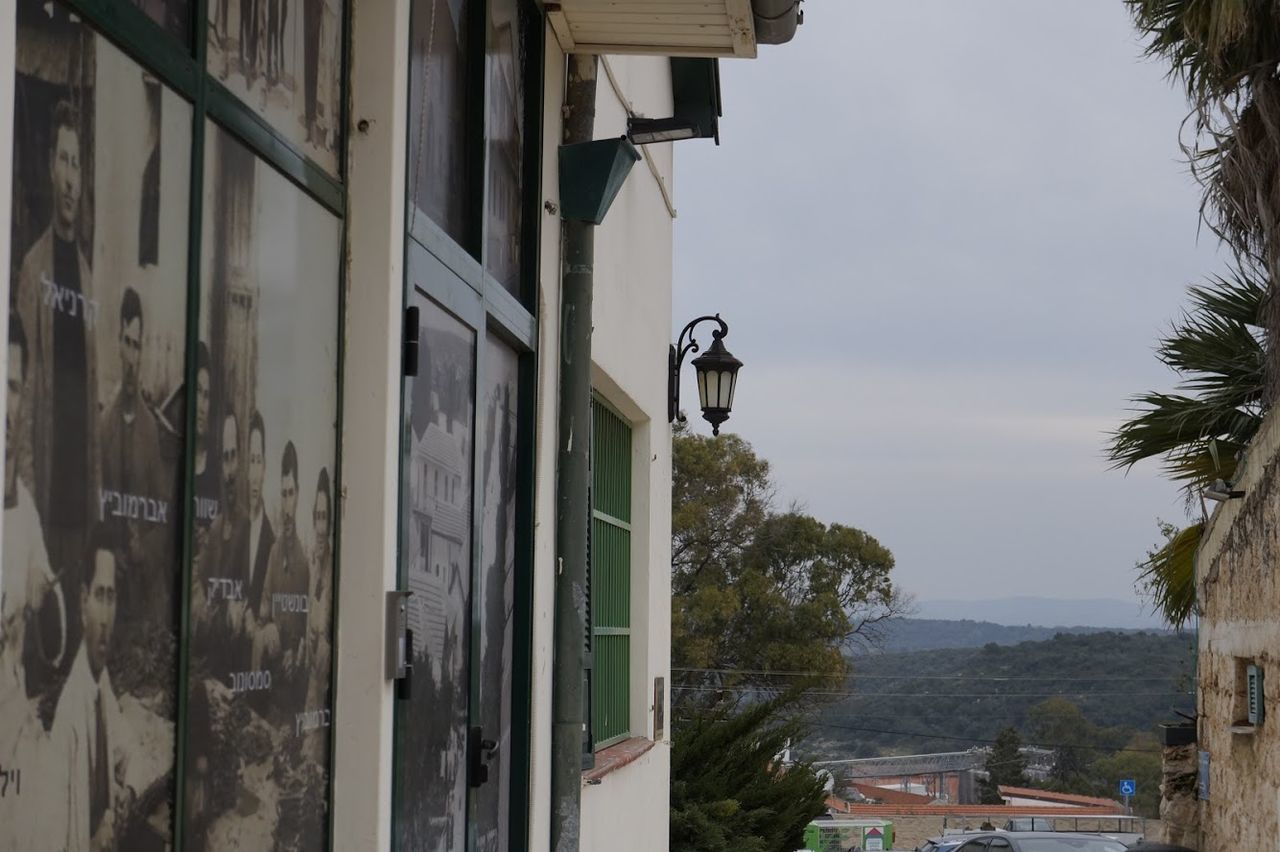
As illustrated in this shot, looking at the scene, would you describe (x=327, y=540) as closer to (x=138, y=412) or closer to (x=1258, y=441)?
(x=138, y=412)

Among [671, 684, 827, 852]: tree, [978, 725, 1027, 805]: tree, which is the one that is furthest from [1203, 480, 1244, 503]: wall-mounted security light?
[978, 725, 1027, 805]: tree

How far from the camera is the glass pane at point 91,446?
7.00 ft

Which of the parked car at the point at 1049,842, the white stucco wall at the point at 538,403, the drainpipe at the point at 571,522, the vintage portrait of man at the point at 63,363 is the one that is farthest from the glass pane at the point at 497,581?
the parked car at the point at 1049,842

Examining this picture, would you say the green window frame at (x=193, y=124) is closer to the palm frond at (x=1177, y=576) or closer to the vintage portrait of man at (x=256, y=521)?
the vintage portrait of man at (x=256, y=521)

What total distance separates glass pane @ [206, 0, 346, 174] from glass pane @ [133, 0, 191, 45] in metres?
0.09

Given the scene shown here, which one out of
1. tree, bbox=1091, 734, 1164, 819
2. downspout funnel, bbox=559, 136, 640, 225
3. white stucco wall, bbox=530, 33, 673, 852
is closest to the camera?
white stucco wall, bbox=530, 33, 673, 852

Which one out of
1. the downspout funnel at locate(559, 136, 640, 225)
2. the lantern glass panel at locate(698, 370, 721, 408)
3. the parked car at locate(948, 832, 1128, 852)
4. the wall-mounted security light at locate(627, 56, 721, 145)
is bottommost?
the parked car at locate(948, 832, 1128, 852)

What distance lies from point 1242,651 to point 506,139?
883 centimetres

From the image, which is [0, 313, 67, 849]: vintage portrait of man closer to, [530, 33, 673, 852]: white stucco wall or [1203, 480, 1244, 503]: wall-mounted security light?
[530, 33, 673, 852]: white stucco wall

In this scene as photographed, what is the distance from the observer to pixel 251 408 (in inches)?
119

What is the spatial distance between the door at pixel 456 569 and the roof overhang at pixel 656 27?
4.43 ft

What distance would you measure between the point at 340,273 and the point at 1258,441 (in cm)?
933

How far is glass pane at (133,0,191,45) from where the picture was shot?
8.59 ft

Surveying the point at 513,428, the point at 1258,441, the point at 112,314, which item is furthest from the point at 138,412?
the point at 1258,441
